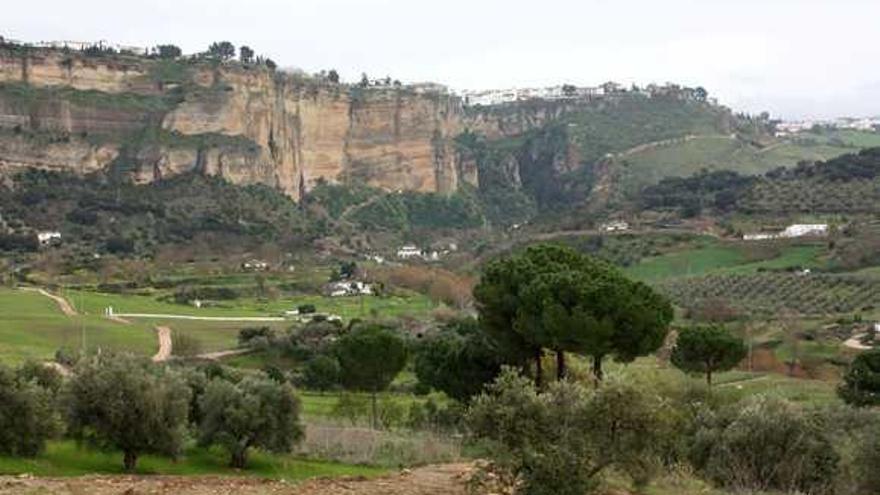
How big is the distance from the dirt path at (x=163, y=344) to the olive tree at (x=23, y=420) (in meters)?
23.0

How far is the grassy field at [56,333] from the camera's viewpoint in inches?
1932

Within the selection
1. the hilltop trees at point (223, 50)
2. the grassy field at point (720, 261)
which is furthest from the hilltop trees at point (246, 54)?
the grassy field at point (720, 261)

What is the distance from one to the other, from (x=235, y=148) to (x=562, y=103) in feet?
266

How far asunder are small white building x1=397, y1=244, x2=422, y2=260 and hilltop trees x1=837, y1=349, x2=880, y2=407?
259 ft

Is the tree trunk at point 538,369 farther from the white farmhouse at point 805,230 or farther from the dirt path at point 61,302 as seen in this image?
the white farmhouse at point 805,230

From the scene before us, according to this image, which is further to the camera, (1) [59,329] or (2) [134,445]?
(1) [59,329]

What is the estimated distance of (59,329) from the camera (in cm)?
5425

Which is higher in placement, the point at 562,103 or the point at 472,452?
the point at 562,103

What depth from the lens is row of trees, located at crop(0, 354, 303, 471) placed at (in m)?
22.1

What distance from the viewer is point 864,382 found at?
1270 inches

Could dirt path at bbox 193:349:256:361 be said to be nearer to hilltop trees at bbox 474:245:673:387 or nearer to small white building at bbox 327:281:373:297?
hilltop trees at bbox 474:245:673:387

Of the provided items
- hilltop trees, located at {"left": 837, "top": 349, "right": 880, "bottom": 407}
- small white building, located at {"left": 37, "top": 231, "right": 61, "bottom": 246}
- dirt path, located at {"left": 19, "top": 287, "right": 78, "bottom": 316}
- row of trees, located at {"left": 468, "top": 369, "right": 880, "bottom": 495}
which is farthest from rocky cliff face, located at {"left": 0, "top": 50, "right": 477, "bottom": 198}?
row of trees, located at {"left": 468, "top": 369, "right": 880, "bottom": 495}

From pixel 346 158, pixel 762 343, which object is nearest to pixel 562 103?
pixel 346 158

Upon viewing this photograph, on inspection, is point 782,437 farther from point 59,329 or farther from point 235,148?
point 235,148
